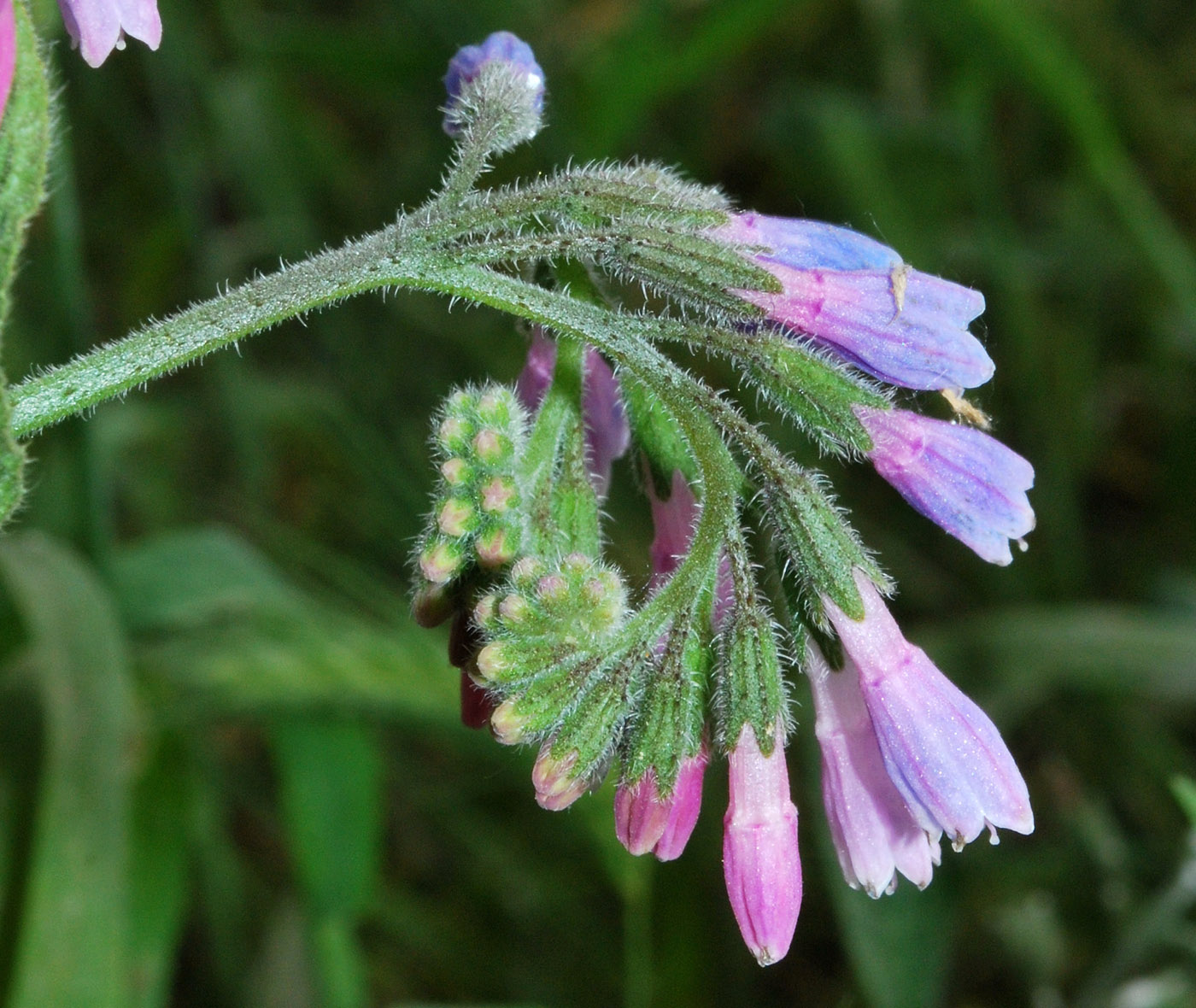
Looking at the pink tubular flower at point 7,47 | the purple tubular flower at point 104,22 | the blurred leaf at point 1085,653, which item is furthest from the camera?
the blurred leaf at point 1085,653

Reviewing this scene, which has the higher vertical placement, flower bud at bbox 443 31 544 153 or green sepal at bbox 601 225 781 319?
flower bud at bbox 443 31 544 153

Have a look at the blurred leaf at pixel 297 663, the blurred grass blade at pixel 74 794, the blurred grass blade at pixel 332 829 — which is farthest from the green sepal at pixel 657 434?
the blurred grass blade at pixel 332 829

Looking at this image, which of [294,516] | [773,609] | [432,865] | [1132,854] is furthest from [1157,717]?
[294,516]

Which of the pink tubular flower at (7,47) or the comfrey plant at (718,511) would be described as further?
the comfrey plant at (718,511)

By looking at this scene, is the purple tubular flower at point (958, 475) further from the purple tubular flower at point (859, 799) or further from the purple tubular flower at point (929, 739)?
the purple tubular flower at point (859, 799)

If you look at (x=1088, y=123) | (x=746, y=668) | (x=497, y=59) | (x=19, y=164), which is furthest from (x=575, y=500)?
(x=1088, y=123)

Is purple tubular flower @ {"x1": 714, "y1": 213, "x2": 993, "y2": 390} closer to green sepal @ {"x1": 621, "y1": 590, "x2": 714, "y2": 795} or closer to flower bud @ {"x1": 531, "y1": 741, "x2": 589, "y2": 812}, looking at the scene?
green sepal @ {"x1": 621, "y1": 590, "x2": 714, "y2": 795}

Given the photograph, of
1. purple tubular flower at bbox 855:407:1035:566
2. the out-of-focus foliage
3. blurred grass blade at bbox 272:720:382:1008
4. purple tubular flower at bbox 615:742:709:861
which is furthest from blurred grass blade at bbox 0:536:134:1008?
purple tubular flower at bbox 855:407:1035:566
